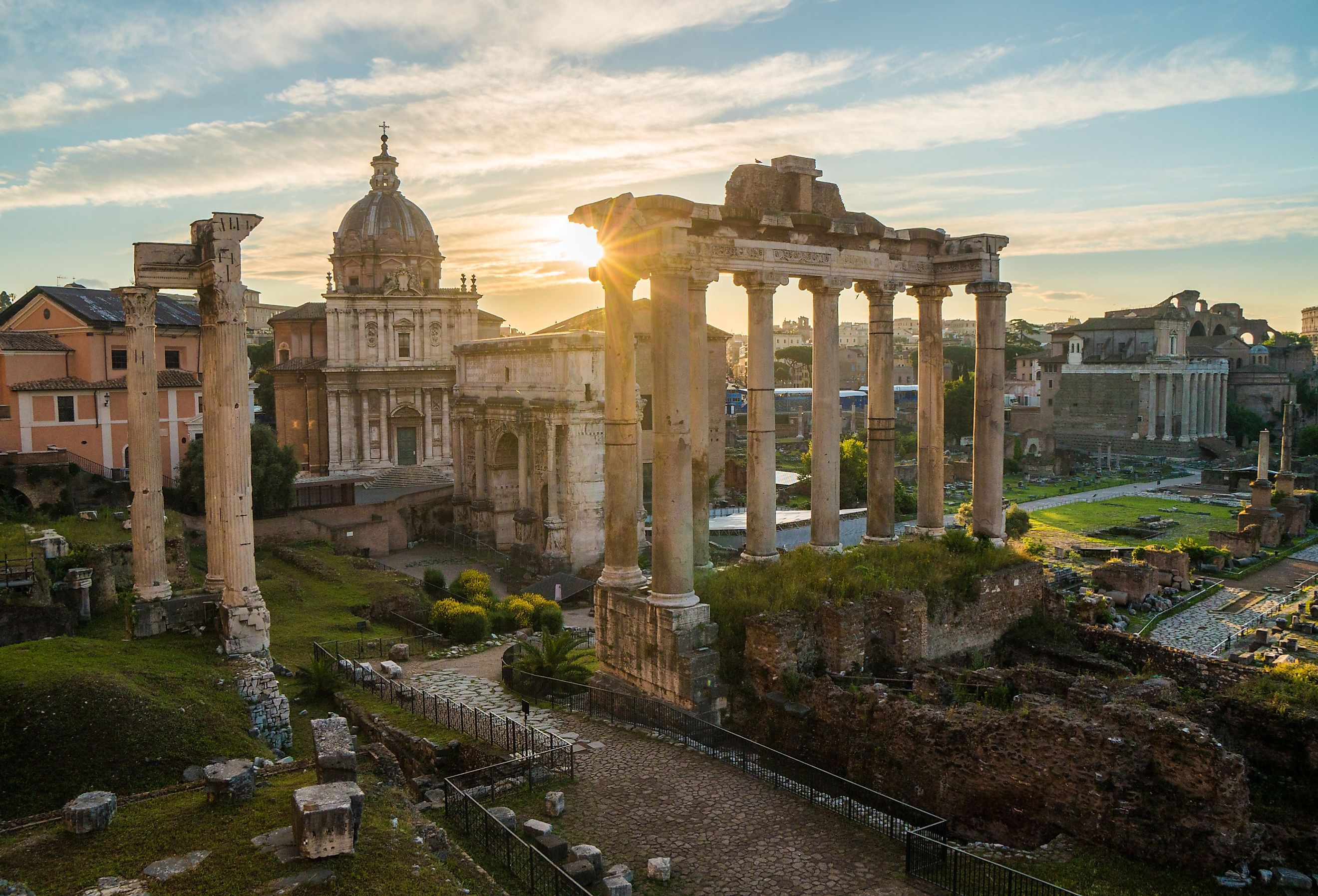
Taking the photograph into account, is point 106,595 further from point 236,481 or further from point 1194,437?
point 1194,437

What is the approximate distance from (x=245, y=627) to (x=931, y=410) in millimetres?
13208

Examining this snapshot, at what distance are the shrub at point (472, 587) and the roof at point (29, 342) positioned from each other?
55.2 ft

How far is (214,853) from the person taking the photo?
869 centimetres

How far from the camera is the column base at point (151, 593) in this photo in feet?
55.2

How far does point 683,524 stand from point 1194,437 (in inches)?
3479

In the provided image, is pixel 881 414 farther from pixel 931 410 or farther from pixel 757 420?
pixel 757 420

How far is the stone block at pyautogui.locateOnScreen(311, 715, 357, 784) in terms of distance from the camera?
32.2 feet

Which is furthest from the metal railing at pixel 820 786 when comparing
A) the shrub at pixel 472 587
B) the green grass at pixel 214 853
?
the shrub at pixel 472 587

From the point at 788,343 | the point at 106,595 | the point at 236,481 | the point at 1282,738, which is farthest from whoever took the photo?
the point at 788,343

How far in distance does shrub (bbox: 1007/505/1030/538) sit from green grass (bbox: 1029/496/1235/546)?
12.5 ft

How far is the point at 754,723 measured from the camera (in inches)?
539

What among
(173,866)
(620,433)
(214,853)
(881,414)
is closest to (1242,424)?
(881,414)

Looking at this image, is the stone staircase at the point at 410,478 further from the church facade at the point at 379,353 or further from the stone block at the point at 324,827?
the stone block at the point at 324,827

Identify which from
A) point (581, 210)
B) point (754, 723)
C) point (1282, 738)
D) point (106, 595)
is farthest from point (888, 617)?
point (106, 595)
